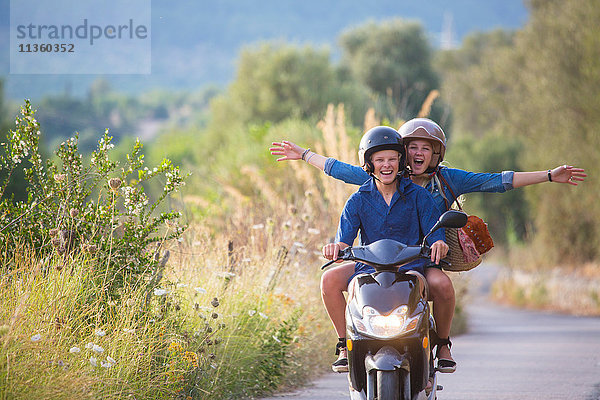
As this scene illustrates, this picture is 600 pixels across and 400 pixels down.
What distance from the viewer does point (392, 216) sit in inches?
245

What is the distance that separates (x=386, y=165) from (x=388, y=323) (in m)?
1.19

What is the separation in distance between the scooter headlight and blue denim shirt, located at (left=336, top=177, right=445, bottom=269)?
0.71 metres

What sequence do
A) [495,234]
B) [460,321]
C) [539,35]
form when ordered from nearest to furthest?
[460,321]
[539,35]
[495,234]

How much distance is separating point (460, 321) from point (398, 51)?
100 ft

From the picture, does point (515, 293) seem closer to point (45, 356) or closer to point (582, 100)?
point (582, 100)

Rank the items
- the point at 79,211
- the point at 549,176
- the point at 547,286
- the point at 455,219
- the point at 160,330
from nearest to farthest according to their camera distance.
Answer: the point at 455,219 < the point at 160,330 < the point at 549,176 < the point at 79,211 < the point at 547,286

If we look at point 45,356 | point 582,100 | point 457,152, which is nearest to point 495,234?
point 457,152

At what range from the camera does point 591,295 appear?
81.8ft

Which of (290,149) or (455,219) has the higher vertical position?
(290,149)

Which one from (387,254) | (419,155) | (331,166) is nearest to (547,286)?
(331,166)

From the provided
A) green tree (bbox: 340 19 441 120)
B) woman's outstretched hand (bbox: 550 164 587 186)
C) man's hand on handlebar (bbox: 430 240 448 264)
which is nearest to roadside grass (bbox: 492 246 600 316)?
green tree (bbox: 340 19 441 120)

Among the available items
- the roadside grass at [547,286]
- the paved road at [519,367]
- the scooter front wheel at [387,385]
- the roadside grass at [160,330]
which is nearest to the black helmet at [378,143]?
the scooter front wheel at [387,385]

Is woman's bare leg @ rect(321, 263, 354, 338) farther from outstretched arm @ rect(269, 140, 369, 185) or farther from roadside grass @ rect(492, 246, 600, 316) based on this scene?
roadside grass @ rect(492, 246, 600, 316)

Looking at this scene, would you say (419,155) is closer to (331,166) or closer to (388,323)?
(331,166)
